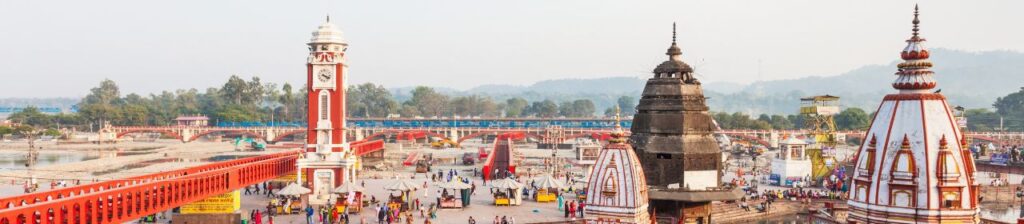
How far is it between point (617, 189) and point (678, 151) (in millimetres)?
8927

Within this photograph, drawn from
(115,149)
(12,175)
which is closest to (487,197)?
(12,175)

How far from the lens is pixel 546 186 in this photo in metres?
42.4

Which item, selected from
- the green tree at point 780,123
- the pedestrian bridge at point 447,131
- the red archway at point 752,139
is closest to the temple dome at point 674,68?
the pedestrian bridge at point 447,131

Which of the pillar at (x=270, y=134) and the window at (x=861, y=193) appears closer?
the window at (x=861, y=193)

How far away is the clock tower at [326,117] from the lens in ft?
138

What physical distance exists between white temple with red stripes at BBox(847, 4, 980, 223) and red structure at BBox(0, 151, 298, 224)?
63.0 ft

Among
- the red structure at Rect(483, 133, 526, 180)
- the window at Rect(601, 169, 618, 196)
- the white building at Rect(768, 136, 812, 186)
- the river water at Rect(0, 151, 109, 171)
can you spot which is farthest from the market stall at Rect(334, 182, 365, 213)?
the river water at Rect(0, 151, 109, 171)

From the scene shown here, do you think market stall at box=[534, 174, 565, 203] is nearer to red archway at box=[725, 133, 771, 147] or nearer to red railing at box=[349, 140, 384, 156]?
red railing at box=[349, 140, 384, 156]

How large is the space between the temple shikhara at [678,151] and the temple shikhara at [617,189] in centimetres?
751

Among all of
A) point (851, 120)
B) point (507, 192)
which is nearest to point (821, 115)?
point (507, 192)

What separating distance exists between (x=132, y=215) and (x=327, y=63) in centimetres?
1608

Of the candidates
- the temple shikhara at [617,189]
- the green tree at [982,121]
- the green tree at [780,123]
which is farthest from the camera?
the green tree at [780,123]

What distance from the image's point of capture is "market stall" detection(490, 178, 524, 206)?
4031 cm

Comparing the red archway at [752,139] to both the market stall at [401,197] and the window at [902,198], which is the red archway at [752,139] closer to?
the market stall at [401,197]
